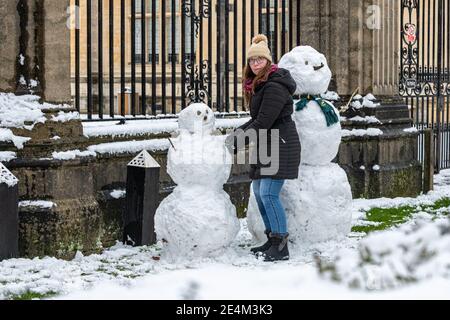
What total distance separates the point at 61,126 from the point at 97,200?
750 mm

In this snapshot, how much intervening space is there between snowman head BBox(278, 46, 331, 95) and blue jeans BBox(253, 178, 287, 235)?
100 centimetres

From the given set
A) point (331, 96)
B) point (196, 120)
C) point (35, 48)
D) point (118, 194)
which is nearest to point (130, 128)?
point (118, 194)

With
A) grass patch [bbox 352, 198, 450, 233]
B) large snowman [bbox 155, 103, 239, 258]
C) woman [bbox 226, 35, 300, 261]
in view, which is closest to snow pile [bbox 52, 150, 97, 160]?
large snowman [bbox 155, 103, 239, 258]

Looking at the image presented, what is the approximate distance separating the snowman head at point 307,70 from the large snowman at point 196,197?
1052 mm

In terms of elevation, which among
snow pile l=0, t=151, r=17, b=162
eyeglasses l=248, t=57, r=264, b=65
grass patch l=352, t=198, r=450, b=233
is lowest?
grass patch l=352, t=198, r=450, b=233

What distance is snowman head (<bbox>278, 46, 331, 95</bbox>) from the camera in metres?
7.80

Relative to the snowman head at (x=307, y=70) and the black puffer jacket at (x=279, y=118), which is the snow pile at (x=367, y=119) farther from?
the black puffer jacket at (x=279, y=118)

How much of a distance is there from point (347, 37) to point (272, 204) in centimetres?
470

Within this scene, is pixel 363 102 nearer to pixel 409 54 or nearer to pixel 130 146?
pixel 409 54

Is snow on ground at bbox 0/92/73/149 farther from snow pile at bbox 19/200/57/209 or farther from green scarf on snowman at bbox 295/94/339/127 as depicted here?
green scarf on snowman at bbox 295/94/339/127

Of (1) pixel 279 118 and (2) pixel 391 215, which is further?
(2) pixel 391 215

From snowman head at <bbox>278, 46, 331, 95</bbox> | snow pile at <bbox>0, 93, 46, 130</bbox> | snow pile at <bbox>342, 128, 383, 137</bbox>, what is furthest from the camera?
snow pile at <bbox>342, 128, 383, 137</bbox>

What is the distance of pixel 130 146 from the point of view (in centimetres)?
847
